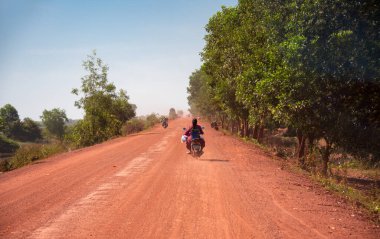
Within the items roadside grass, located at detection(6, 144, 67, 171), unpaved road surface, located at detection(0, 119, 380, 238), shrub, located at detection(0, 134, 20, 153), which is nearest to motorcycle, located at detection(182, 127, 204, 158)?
unpaved road surface, located at detection(0, 119, 380, 238)

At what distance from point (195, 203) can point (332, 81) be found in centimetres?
1025

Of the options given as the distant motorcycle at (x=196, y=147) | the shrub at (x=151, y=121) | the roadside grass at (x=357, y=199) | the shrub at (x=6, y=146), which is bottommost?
the shrub at (x=6, y=146)

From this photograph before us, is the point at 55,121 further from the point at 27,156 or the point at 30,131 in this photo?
the point at 27,156

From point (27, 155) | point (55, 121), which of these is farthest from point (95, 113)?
point (55, 121)

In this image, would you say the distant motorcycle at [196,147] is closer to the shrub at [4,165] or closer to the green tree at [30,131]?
the shrub at [4,165]

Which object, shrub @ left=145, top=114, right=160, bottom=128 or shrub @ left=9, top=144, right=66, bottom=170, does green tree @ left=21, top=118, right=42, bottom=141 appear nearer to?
shrub @ left=145, top=114, right=160, bottom=128

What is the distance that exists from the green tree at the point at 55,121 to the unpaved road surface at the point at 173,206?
73.0m

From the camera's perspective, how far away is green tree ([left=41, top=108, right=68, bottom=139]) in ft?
262

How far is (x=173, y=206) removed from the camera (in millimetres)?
7445

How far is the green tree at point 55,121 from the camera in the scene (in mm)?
80000

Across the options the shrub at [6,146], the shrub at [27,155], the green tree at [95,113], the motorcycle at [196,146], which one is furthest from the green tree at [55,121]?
the motorcycle at [196,146]

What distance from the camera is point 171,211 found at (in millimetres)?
7078

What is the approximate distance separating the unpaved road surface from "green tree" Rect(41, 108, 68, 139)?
240 ft

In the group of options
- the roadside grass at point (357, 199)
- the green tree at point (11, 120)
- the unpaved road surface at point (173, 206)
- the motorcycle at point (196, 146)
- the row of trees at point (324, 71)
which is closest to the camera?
the unpaved road surface at point (173, 206)
